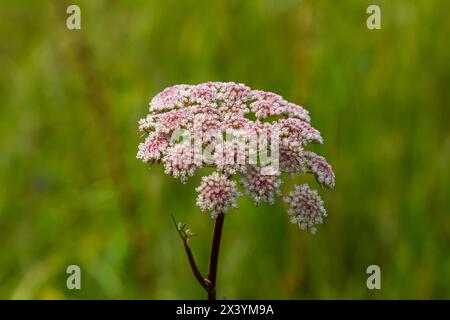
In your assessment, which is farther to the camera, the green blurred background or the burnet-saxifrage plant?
the green blurred background

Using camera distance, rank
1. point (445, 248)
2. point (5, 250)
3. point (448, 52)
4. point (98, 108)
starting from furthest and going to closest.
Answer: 1. point (448, 52)
2. point (5, 250)
3. point (445, 248)
4. point (98, 108)

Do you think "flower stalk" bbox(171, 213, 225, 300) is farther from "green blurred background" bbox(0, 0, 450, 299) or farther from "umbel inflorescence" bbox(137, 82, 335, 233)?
"green blurred background" bbox(0, 0, 450, 299)

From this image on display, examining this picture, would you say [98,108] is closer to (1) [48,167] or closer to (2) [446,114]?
(1) [48,167]

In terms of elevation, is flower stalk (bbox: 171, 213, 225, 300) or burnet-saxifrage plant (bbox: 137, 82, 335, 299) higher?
burnet-saxifrage plant (bbox: 137, 82, 335, 299)

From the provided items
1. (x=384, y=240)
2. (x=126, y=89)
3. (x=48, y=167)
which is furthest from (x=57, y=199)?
(x=384, y=240)

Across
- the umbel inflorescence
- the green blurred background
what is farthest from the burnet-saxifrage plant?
the green blurred background

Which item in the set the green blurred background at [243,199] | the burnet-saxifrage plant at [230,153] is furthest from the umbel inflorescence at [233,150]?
the green blurred background at [243,199]

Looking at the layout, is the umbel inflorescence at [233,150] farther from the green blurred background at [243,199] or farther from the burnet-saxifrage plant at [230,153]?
the green blurred background at [243,199]

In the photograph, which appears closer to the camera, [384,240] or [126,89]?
[384,240]
